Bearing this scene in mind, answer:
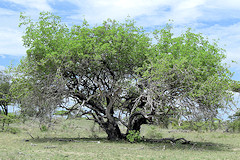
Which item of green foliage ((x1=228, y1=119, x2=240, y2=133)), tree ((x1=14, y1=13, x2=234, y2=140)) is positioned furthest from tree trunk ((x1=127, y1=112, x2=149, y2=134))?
green foliage ((x1=228, y1=119, x2=240, y2=133))

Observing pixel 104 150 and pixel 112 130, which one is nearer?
pixel 104 150

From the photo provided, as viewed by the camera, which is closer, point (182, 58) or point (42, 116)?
point (182, 58)

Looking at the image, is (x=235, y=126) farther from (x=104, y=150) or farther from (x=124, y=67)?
(x=104, y=150)

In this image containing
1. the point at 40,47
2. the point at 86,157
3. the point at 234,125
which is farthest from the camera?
the point at 234,125

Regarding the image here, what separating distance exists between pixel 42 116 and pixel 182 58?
10750 mm

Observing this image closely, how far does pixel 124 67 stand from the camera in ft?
67.9

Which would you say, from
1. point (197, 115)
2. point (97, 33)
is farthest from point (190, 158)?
point (97, 33)

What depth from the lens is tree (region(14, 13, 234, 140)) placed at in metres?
17.2

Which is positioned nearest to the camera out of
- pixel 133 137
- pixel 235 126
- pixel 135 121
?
pixel 133 137

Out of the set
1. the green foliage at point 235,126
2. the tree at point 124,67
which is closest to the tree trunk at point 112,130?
the tree at point 124,67

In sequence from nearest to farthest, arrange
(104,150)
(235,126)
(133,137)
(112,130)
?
(104,150) → (133,137) → (112,130) → (235,126)

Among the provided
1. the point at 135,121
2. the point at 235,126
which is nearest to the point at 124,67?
the point at 135,121

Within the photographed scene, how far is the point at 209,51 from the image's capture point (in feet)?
62.1

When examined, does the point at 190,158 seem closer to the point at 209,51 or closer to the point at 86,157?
the point at 86,157
